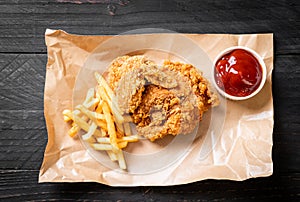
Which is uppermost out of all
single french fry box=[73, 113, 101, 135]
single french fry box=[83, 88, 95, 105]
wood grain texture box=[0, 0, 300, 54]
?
wood grain texture box=[0, 0, 300, 54]

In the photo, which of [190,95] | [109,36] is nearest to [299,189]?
[190,95]

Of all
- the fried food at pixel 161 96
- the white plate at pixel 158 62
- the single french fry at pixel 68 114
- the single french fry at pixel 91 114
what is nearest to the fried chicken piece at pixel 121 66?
the fried food at pixel 161 96

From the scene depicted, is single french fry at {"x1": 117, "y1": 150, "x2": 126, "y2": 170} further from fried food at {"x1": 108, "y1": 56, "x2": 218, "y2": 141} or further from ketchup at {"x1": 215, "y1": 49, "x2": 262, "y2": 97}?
ketchup at {"x1": 215, "y1": 49, "x2": 262, "y2": 97}

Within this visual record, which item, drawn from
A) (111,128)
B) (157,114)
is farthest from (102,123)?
(157,114)

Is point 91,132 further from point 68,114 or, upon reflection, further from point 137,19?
point 137,19

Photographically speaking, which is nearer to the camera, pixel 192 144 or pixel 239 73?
pixel 239 73

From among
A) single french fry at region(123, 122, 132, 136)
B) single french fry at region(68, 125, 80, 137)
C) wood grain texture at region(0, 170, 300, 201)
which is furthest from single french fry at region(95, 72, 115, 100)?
wood grain texture at region(0, 170, 300, 201)

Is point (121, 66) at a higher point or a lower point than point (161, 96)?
higher
